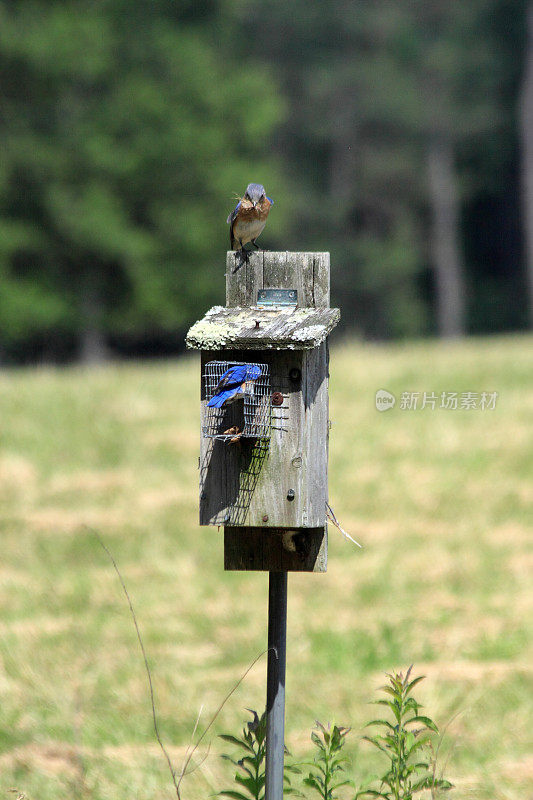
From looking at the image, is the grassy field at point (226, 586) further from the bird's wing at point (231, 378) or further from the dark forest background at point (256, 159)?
the dark forest background at point (256, 159)

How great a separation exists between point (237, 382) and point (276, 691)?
1.12m

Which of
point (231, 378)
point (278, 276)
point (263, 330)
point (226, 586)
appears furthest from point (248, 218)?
point (226, 586)

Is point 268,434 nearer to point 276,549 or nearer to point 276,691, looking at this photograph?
point 276,549

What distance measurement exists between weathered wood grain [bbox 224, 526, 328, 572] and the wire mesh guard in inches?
15.6

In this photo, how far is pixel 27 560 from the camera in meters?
8.84

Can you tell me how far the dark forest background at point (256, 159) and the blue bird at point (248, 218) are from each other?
19.2 m

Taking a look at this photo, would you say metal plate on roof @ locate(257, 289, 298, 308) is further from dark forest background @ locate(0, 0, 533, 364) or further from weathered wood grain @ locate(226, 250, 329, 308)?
dark forest background @ locate(0, 0, 533, 364)

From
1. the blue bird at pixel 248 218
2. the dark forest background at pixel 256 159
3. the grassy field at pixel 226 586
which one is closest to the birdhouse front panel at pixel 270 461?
the blue bird at pixel 248 218

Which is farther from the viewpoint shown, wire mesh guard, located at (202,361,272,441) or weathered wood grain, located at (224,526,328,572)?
weathered wood grain, located at (224,526,328,572)

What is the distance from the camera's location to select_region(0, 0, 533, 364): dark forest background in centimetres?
2298

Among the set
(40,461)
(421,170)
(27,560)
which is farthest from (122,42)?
(27,560)

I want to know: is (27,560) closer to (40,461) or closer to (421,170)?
(40,461)

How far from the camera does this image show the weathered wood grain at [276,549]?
3576 millimetres

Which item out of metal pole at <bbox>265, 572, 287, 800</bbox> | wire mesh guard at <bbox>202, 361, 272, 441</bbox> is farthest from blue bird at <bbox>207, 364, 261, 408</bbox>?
metal pole at <bbox>265, 572, 287, 800</bbox>
